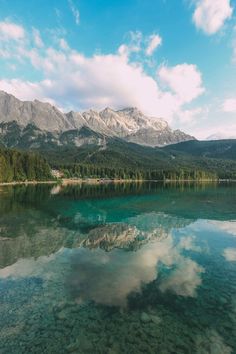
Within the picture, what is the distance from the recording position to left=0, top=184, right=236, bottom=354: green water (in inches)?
762

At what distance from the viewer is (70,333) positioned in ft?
65.9

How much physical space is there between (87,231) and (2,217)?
24.9m

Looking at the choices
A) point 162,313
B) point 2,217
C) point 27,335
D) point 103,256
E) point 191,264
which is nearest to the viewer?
point 27,335

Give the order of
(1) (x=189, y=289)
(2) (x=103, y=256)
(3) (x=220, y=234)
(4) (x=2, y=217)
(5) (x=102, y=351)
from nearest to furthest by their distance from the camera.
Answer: (5) (x=102, y=351), (1) (x=189, y=289), (2) (x=103, y=256), (3) (x=220, y=234), (4) (x=2, y=217)

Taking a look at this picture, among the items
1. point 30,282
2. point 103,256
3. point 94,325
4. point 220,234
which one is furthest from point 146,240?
point 94,325

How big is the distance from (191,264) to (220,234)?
20343 millimetres

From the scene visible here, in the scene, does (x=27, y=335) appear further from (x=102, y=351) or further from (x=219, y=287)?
(x=219, y=287)

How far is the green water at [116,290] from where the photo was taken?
19.4m

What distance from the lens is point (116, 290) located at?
27547 millimetres

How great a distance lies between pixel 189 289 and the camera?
28266 mm

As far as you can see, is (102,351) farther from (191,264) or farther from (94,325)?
(191,264)

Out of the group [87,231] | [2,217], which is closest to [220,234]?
[87,231]

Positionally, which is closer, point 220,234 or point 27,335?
point 27,335

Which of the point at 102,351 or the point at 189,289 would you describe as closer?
the point at 102,351
